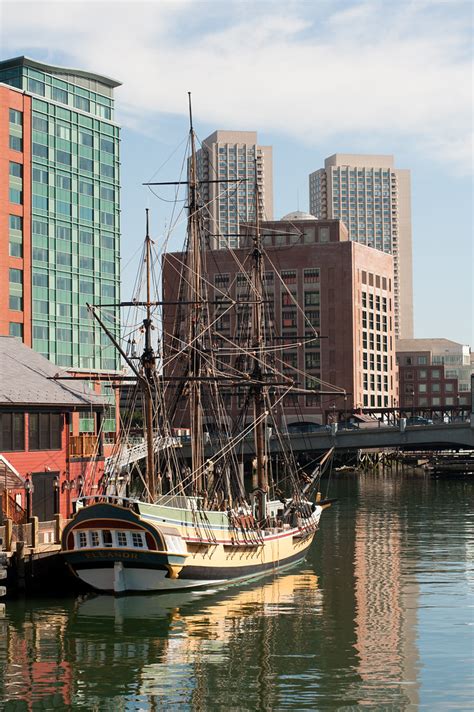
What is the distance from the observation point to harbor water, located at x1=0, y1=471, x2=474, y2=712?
3450cm

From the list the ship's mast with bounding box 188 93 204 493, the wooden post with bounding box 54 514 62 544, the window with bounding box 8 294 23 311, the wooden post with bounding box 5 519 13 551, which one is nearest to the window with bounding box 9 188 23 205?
the window with bounding box 8 294 23 311

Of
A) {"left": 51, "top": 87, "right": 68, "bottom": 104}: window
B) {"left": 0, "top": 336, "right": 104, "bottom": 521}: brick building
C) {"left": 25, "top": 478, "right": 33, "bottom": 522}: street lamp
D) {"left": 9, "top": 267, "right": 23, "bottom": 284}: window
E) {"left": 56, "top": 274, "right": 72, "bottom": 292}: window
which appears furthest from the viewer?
{"left": 51, "top": 87, "right": 68, "bottom": 104}: window

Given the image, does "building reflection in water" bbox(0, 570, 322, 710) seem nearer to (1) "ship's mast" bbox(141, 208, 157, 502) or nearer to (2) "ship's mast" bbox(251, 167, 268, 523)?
(1) "ship's mast" bbox(141, 208, 157, 502)

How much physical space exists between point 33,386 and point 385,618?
23578 millimetres

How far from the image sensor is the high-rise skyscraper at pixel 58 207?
108625 mm

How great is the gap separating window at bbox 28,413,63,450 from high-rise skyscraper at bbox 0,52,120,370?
156 ft

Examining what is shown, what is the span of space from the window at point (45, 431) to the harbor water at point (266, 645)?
Result: 11.4 metres

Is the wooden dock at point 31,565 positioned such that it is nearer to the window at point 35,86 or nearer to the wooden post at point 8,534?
the wooden post at point 8,534

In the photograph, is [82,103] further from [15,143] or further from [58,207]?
[58,207]

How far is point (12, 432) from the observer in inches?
2263

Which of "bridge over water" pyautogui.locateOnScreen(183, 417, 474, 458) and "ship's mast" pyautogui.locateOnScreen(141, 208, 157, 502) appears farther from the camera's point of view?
"bridge over water" pyautogui.locateOnScreen(183, 417, 474, 458)

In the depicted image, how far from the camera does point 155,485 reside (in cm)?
5647

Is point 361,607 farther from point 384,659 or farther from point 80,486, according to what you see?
point 80,486

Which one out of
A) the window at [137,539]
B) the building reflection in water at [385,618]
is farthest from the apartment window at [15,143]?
the window at [137,539]
